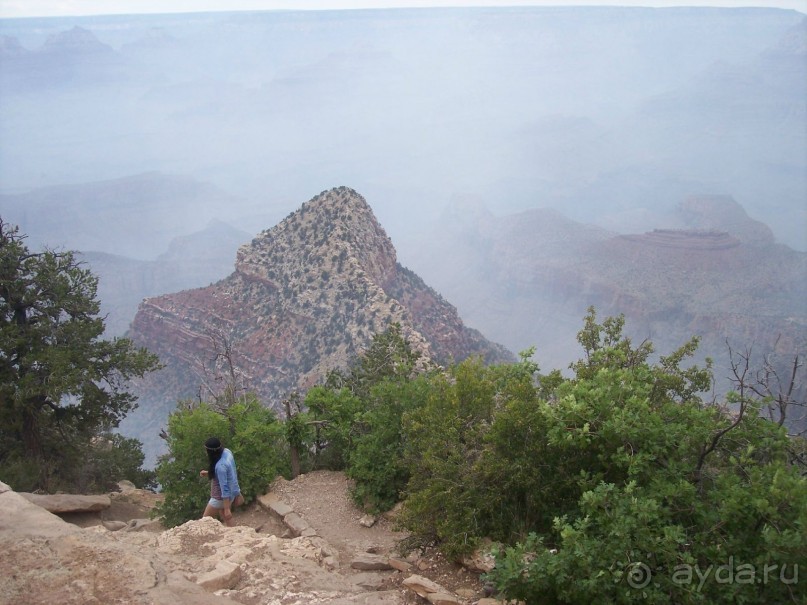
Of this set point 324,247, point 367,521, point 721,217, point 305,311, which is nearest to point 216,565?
point 367,521

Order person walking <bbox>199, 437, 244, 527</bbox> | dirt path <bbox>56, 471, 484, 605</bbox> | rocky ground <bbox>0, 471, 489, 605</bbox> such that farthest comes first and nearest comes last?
person walking <bbox>199, 437, 244, 527</bbox>, dirt path <bbox>56, 471, 484, 605</bbox>, rocky ground <bbox>0, 471, 489, 605</bbox>

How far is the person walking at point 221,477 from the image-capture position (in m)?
11.4

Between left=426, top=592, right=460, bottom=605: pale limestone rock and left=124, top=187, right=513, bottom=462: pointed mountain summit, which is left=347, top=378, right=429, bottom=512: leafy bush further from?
left=124, top=187, right=513, bottom=462: pointed mountain summit

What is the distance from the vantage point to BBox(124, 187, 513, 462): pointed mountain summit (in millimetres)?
41125

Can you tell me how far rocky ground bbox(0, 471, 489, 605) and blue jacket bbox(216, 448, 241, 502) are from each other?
82 centimetres

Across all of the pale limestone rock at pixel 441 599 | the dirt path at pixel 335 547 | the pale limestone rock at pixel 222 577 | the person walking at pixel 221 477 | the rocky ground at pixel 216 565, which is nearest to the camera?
the rocky ground at pixel 216 565

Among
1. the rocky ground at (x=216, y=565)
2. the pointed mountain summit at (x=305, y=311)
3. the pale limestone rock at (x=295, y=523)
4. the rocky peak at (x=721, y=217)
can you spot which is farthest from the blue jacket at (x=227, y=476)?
the rocky peak at (x=721, y=217)

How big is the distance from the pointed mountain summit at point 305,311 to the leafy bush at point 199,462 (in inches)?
843

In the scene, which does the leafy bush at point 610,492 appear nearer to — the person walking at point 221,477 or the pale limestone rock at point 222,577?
the pale limestone rock at point 222,577

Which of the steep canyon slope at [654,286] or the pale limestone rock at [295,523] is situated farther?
the steep canyon slope at [654,286]

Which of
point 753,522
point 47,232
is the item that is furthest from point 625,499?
point 47,232

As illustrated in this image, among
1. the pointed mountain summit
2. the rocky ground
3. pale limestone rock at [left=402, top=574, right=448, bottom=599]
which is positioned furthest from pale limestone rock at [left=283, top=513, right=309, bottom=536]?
the pointed mountain summit

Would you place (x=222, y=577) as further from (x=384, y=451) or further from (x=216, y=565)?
(x=384, y=451)

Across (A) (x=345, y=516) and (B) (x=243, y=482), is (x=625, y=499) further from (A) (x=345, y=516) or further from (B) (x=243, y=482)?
(B) (x=243, y=482)
